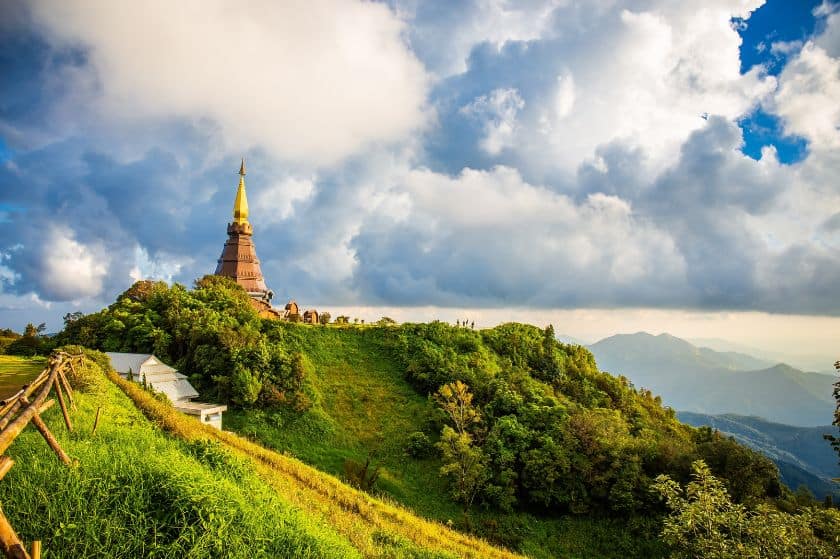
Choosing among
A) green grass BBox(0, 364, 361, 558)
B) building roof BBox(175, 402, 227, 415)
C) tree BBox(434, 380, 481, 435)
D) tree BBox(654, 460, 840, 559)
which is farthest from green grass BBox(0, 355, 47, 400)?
tree BBox(654, 460, 840, 559)

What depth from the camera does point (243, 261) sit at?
56.1m

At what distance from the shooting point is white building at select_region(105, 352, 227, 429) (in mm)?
27297

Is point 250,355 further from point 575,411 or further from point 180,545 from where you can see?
point 180,545

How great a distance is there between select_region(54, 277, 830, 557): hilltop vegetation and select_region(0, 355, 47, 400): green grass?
9.67 meters

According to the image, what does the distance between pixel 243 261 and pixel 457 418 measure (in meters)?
36.4

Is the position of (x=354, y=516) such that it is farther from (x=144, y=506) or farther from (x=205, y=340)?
(x=205, y=340)

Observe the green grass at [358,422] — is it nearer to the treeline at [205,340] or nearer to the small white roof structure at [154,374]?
the treeline at [205,340]

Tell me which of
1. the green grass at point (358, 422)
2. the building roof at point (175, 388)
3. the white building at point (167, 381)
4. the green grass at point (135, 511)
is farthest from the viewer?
the building roof at point (175, 388)

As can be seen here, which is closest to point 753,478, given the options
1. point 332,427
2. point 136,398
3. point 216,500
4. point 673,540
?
point 673,540

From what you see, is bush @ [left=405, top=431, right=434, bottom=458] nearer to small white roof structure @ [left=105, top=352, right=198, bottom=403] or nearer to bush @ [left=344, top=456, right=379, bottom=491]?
bush @ [left=344, top=456, right=379, bottom=491]

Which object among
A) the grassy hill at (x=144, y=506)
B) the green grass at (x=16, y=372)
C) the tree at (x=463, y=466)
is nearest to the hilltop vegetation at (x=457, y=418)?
the tree at (x=463, y=466)

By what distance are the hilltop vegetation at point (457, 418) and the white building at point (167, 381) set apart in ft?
5.35

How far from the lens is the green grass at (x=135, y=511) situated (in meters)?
6.75

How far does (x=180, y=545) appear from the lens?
6844 millimetres
